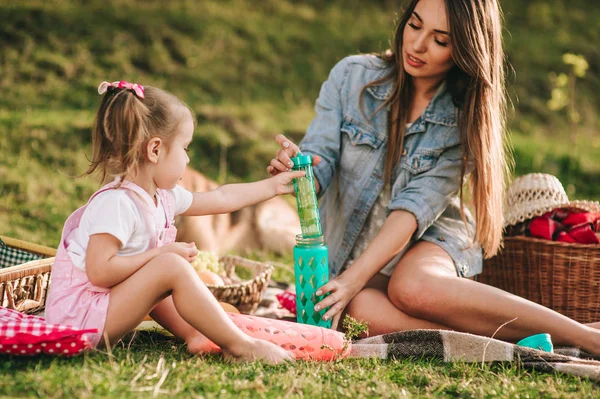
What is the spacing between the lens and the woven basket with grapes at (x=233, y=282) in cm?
343

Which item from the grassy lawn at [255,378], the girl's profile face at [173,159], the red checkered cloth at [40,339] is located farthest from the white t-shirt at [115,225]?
the grassy lawn at [255,378]

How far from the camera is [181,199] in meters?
2.95

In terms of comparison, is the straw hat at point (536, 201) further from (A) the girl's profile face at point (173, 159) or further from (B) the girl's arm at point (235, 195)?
(A) the girl's profile face at point (173, 159)

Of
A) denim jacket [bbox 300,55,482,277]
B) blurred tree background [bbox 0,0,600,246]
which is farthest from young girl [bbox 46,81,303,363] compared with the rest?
blurred tree background [bbox 0,0,600,246]

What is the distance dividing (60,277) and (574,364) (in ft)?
6.40

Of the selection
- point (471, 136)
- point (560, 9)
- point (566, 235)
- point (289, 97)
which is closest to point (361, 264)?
point (471, 136)

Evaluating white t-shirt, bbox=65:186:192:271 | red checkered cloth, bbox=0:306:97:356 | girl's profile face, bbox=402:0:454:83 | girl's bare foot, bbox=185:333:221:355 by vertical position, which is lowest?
girl's bare foot, bbox=185:333:221:355

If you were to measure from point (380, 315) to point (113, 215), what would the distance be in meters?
1.33

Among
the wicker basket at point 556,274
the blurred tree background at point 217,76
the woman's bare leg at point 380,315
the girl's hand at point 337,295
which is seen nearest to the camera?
the girl's hand at point 337,295

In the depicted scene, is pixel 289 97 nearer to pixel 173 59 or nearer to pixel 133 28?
pixel 173 59

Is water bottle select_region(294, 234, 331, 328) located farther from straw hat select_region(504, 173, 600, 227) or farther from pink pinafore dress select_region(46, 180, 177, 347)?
straw hat select_region(504, 173, 600, 227)

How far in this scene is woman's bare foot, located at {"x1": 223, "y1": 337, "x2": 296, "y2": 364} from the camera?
2.61 metres

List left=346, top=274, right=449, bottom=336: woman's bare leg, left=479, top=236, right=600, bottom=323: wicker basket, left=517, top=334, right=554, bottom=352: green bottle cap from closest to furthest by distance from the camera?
left=517, top=334, right=554, bottom=352: green bottle cap < left=346, top=274, right=449, bottom=336: woman's bare leg < left=479, top=236, right=600, bottom=323: wicker basket

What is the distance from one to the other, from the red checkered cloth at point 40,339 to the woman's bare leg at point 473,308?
4.76 feet
